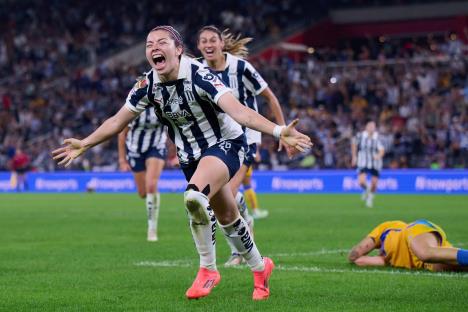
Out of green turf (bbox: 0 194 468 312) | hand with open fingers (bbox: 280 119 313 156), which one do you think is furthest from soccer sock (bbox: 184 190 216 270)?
hand with open fingers (bbox: 280 119 313 156)

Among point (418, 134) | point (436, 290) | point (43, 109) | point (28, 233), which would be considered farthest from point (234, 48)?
point (43, 109)

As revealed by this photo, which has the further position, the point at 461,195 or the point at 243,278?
the point at 461,195

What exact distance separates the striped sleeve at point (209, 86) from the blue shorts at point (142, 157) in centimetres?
710

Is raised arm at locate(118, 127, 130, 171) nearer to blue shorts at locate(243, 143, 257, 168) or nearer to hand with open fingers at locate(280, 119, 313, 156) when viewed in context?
blue shorts at locate(243, 143, 257, 168)

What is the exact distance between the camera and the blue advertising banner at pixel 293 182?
101ft

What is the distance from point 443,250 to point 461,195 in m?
20.6

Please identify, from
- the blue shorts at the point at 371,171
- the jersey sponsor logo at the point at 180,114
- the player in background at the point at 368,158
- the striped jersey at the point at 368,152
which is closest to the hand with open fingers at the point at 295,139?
the jersey sponsor logo at the point at 180,114

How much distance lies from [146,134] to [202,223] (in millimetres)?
7306

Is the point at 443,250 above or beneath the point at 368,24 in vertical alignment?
beneath

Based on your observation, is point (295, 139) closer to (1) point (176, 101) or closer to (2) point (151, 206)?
(1) point (176, 101)

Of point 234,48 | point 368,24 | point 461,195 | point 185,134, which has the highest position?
point 368,24

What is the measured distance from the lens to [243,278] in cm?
952

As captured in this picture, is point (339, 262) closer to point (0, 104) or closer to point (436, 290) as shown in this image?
point (436, 290)

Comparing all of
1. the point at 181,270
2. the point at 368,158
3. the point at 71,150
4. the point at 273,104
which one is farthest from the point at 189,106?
the point at 368,158
